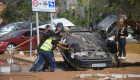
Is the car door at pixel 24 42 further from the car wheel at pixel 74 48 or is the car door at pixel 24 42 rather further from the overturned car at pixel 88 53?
the car wheel at pixel 74 48

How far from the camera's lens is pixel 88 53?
940 centimetres

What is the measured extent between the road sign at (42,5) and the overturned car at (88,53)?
3487mm

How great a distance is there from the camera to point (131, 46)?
1502 centimetres

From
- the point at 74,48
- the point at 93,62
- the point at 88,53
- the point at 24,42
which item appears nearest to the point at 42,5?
the point at 24,42

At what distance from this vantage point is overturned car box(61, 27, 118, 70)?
9.11 m

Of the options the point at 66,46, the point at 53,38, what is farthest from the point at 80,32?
the point at 53,38

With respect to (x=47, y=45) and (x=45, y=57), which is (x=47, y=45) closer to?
(x=47, y=45)

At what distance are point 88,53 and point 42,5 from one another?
17.7 feet

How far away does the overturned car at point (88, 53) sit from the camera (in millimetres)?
9109

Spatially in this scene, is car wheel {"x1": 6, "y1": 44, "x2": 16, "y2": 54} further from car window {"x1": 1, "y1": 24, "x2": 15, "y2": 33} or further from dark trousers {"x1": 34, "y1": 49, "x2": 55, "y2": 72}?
dark trousers {"x1": 34, "y1": 49, "x2": 55, "y2": 72}

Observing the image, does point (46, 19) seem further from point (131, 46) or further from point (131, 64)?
point (131, 64)

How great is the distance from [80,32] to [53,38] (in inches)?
94.8

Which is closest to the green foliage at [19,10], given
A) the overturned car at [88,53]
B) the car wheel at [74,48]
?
the overturned car at [88,53]

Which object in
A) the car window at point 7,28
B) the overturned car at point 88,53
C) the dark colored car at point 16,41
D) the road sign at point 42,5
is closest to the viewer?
the overturned car at point 88,53
